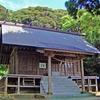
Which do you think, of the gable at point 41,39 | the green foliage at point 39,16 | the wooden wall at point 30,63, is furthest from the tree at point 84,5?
the green foliage at point 39,16

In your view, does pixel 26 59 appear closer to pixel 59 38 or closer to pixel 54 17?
pixel 59 38

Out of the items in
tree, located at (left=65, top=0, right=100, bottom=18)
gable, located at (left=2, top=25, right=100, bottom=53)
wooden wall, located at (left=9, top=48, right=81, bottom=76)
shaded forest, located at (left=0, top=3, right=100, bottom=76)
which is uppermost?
shaded forest, located at (left=0, top=3, right=100, bottom=76)

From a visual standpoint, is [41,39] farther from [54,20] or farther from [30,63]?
[54,20]

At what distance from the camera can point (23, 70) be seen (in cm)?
1412

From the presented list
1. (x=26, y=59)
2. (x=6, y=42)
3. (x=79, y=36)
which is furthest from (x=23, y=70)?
→ (x=79, y=36)

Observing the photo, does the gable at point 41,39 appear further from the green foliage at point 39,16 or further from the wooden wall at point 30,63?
the green foliage at point 39,16

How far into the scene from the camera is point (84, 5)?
32.4 ft

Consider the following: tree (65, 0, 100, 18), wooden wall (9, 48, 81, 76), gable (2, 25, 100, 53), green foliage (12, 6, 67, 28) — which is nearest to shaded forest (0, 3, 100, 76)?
green foliage (12, 6, 67, 28)

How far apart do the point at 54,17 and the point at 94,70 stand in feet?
83.1

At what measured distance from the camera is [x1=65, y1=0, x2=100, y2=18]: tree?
9562 mm

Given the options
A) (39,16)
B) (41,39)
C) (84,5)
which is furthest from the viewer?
(39,16)

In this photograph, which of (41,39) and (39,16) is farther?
(39,16)

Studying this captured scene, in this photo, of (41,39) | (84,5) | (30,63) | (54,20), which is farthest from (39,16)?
(84,5)

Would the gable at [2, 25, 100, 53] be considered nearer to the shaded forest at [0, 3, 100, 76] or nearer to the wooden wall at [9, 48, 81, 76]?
the wooden wall at [9, 48, 81, 76]
